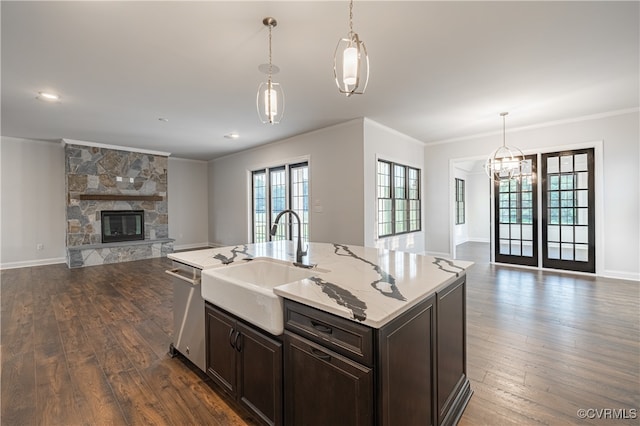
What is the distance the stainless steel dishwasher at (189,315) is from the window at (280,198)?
3304 mm

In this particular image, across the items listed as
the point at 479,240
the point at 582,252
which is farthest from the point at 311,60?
the point at 479,240

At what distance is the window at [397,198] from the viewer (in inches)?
223

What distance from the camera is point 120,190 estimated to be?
23.1 feet

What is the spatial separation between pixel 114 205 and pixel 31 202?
1522 millimetres

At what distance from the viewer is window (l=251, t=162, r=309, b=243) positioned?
6.22 metres

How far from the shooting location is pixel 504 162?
5320mm

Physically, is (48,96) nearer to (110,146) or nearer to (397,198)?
(110,146)

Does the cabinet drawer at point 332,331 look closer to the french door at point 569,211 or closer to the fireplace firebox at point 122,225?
the french door at point 569,211

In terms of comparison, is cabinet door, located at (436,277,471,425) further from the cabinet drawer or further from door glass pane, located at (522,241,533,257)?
door glass pane, located at (522,241,533,257)

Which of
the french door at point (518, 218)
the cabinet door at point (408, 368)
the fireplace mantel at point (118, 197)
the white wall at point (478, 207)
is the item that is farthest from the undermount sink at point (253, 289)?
the white wall at point (478, 207)

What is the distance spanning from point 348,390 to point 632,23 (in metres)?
3.72

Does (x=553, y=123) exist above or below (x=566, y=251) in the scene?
above

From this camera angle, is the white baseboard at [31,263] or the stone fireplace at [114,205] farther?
the stone fireplace at [114,205]

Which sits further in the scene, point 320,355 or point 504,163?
point 504,163
